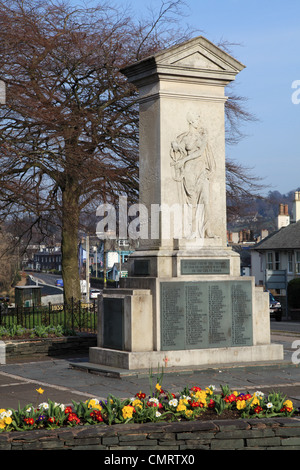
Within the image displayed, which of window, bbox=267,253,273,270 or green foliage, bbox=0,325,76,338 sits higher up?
window, bbox=267,253,273,270

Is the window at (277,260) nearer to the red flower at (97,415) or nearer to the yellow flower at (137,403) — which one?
the yellow flower at (137,403)

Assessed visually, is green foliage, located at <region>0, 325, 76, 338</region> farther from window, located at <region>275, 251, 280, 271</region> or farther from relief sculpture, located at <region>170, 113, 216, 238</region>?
window, located at <region>275, 251, 280, 271</region>

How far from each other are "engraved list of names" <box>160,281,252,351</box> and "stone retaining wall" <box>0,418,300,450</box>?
4865 millimetres

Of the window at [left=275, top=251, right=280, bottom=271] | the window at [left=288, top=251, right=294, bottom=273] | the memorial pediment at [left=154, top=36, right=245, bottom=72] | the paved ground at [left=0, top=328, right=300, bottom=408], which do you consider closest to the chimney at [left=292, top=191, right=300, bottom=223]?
the window at [left=275, top=251, right=280, bottom=271]

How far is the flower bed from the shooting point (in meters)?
7.76

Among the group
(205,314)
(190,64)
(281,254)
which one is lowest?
(205,314)

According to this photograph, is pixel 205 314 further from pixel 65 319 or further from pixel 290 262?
pixel 290 262

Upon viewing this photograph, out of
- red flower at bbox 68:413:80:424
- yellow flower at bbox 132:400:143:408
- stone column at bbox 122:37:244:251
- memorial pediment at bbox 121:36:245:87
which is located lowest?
red flower at bbox 68:413:80:424

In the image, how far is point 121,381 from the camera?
11.6 metres

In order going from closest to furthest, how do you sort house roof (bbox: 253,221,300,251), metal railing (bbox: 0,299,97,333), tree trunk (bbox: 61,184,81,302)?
metal railing (bbox: 0,299,97,333) → tree trunk (bbox: 61,184,81,302) → house roof (bbox: 253,221,300,251)

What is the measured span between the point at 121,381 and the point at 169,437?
4065 millimetres

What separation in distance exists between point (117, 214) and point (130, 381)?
17197 mm

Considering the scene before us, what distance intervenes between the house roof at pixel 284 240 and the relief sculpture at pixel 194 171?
171 ft
